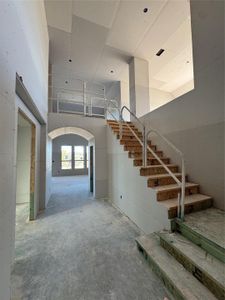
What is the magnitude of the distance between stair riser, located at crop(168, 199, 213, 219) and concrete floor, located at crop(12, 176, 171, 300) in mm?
715

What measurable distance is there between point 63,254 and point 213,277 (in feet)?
5.93

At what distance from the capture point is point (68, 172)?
10.5 m

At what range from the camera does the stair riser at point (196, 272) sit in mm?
1214

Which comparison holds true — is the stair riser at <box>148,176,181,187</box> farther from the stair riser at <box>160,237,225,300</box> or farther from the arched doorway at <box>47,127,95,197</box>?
the arched doorway at <box>47,127,95,197</box>

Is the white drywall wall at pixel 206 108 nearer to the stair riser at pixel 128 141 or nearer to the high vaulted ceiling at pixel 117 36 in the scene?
the stair riser at pixel 128 141

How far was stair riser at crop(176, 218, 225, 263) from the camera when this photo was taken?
56.9 inches

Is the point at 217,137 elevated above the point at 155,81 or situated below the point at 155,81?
below

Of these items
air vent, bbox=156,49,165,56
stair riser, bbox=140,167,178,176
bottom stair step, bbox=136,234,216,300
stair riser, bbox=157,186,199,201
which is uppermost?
air vent, bbox=156,49,165,56

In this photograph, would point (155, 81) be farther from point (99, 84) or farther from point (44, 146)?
point (44, 146)

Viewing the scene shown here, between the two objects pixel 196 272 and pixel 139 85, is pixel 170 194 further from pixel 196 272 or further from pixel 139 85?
pixel 139 85

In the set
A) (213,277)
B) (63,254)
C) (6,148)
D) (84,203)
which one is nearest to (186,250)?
(213,277)

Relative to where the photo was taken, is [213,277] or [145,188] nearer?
[213,277]

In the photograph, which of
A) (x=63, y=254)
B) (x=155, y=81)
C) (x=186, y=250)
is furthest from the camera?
(x=155, y=81)

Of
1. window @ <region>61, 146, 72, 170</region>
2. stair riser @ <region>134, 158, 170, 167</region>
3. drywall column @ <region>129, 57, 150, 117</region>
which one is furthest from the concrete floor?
window @ <region>61, 146, 72, 170</region>
